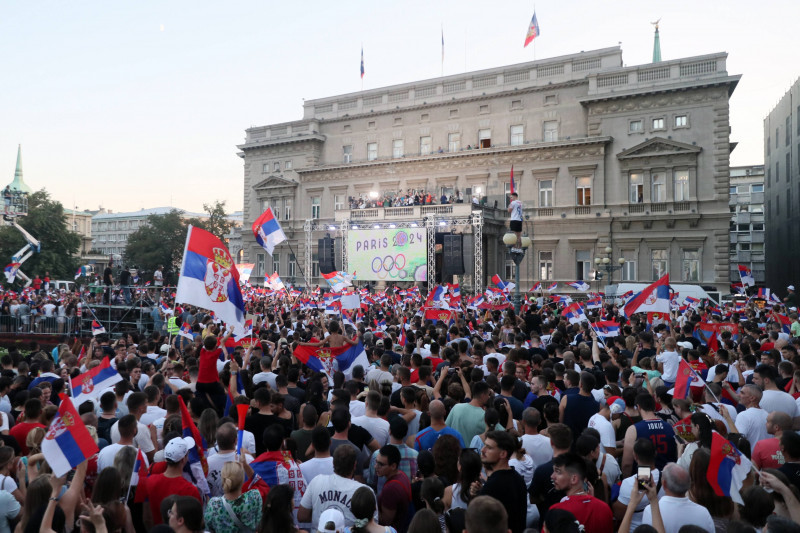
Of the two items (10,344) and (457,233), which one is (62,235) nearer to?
(10,344)

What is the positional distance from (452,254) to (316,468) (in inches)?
1248

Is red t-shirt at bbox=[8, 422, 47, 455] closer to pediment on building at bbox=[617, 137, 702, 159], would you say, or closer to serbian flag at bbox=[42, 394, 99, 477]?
serbian flag at bbox=[42, 394, 99, 477]

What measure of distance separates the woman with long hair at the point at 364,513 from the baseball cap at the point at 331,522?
164mm

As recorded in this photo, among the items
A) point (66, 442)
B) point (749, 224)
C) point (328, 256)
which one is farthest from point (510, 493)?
point (749, 224)

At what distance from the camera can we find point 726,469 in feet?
13.4

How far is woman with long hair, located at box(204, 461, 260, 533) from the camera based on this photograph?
4004 millimetres

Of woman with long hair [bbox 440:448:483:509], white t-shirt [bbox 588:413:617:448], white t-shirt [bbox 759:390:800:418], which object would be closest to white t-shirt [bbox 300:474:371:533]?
woman with long hair [bbox 440:448:483:509]

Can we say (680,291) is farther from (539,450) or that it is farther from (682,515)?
(682,515)

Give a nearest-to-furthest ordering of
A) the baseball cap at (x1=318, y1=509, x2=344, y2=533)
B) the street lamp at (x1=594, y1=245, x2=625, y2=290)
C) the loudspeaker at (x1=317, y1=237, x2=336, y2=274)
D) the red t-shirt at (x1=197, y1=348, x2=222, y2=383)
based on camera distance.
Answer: the baseball cap at (x1=318, y1=509, x2=344, y2=533) → the red t-shirt at (x1=197, y1=348, x2=222, y2=383) → the street lamp at (x1=594, y1=245, x2=625, y2=290) → the loudspeaker at (x1=317, y1=237, x2=336, y2=274)

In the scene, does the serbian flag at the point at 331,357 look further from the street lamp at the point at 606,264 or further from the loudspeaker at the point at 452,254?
the loudspeaker at the point at 452,254

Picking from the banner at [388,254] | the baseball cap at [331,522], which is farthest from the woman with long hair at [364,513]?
the banner at [388,254]

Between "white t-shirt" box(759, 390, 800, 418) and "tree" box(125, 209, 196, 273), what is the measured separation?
220 ft

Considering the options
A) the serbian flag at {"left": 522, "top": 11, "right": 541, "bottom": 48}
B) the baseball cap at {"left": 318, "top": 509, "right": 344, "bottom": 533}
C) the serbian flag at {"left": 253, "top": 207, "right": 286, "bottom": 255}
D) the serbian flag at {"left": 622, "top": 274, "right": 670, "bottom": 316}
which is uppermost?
the serbian flag at {"left": 522, "top": 11, "right": 541, "bottom": 48}

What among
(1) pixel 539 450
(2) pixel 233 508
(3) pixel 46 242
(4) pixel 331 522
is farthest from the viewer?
(3) pixel 46 242
